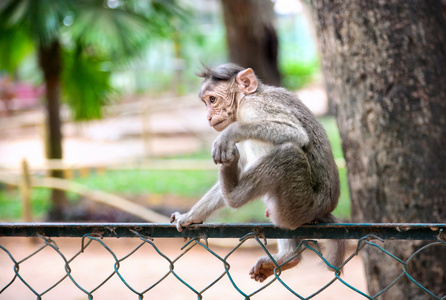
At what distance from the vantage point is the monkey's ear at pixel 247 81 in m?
2.87

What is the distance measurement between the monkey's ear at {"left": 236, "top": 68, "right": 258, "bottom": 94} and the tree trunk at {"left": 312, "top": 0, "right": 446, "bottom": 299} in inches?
26.5

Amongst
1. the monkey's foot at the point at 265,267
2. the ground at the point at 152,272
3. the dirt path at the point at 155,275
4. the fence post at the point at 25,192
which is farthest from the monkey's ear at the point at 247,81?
the fence post at the point at 25,192

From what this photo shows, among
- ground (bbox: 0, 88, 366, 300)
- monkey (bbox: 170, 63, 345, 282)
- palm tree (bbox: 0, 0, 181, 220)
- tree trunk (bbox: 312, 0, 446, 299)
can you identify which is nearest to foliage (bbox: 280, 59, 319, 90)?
palm tree (bbox: 0, 0, 181, 220)

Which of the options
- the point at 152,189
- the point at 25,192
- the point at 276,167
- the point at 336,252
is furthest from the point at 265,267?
the point at 152,189

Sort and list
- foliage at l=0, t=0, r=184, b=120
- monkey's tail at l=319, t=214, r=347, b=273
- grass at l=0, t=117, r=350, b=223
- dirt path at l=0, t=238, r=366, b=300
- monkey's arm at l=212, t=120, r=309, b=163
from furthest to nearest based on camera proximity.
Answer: grass at l=0, t=117, r=350, b=223 < foliage at l=0, t=0, r=184, b=120 < dirt path at l=0, t=238, r=366, b=300 < monkey's tail at l=319, t=214, r=347, b=273 < monkey's arm at l=212, t=120, r=309, b=163

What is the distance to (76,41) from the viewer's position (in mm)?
7703

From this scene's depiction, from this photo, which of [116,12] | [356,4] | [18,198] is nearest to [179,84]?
[18,198]

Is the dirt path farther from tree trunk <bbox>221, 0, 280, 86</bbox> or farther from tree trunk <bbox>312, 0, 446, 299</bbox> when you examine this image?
tree trunk <bbox>221, 0, 280, 86</bbox>

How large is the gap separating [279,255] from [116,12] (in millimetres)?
5391

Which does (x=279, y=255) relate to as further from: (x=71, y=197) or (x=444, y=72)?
(x=71, y=197)

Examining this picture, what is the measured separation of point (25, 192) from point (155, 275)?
2.72 meters

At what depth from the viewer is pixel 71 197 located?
9.62m

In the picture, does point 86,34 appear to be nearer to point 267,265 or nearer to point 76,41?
point 76,41

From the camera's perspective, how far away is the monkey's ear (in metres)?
2.87
